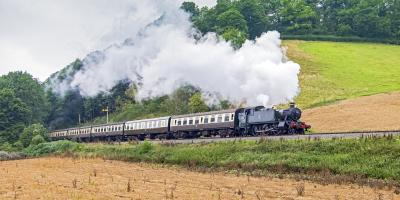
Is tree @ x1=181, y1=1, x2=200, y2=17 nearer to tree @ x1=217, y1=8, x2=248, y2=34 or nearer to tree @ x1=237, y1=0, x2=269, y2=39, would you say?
tree @ x1=237, y1=0, x2=269, y2=39

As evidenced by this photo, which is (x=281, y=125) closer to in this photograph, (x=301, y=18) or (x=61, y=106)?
(x=301, y=18)

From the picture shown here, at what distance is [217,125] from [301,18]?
7218cm

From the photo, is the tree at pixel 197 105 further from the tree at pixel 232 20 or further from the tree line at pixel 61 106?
the tree at pixel 232 20

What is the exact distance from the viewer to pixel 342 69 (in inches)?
3398

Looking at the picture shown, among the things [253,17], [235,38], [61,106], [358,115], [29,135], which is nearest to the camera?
[358,115]

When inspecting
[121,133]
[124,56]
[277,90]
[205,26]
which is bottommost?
[121,133]

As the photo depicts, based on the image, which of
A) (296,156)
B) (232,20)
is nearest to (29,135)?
(232,20)

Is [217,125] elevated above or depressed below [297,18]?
below

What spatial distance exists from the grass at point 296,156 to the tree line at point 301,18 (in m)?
60.2

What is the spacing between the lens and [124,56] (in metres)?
92.9

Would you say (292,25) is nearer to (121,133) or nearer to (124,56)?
(124,56)

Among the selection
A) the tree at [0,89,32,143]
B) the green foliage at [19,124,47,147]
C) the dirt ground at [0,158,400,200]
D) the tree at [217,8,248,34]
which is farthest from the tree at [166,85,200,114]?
the dirt ground at [0,158,400,200]

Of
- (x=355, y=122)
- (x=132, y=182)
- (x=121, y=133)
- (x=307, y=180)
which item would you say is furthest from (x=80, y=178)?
(x=121, y=133)

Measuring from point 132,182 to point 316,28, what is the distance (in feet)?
306
